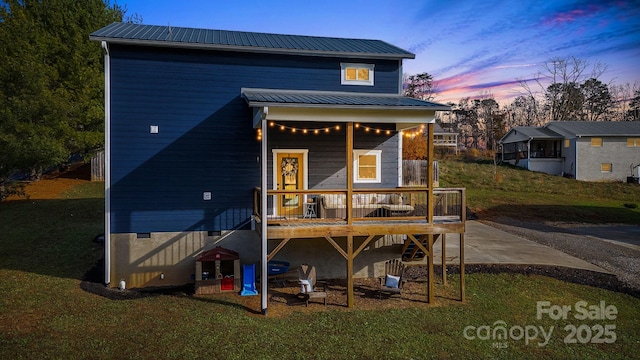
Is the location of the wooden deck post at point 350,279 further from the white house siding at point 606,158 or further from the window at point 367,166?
the white house siding at point 606,158

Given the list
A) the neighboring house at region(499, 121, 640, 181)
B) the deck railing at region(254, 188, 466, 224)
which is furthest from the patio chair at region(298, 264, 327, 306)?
the neighboring house at region(499, 121, 640, 181)

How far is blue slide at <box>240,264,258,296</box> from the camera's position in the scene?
9914 millimetres

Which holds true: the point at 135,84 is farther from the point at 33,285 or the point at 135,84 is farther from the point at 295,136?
the point at 33,285

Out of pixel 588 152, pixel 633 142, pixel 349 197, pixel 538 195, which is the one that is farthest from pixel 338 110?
pixel 633 142

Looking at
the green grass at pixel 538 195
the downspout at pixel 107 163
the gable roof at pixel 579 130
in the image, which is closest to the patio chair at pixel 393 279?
the downspout at pixel 107 163

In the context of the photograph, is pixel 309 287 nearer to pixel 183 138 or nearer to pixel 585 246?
pixel 183 138

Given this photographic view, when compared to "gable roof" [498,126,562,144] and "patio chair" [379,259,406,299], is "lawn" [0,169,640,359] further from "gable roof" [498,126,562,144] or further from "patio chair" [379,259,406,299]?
"gable roof" [498,126,562,144]

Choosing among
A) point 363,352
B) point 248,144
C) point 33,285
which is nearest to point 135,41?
point 248,144

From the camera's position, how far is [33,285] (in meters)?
9.66

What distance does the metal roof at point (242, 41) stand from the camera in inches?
397

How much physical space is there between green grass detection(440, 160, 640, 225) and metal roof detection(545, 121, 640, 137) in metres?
5.40

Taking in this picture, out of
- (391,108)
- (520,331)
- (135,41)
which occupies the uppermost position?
(135,41)

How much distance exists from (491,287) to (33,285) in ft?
41.1

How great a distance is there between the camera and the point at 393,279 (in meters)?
10.0
